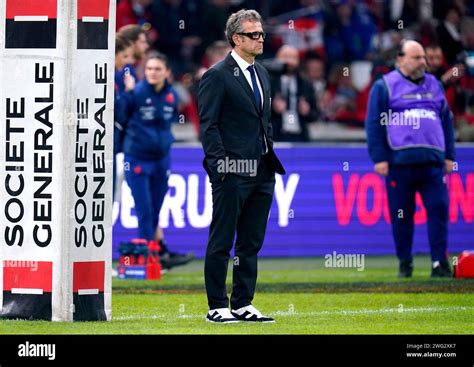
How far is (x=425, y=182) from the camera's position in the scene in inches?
647

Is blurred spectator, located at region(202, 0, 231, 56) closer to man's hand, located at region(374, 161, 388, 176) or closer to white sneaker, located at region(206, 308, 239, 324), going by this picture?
man's hand, located at region(374, 161, 388, 176)

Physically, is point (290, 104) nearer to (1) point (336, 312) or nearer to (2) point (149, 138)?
(2) point (149, 138)

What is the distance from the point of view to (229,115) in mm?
11672

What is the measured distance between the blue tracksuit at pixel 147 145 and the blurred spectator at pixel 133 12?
5.74 m

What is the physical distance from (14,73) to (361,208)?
8.33 meters

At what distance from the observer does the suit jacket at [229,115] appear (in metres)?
11.5

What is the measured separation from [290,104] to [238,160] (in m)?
9.23

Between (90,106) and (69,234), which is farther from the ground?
(90,106)

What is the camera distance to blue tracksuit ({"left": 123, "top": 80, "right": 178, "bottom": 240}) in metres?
17.0

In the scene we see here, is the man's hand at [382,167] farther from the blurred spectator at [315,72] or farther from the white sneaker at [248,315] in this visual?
the blurred spectator at [315,72]

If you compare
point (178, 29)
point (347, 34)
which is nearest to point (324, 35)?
point (347, 34)
